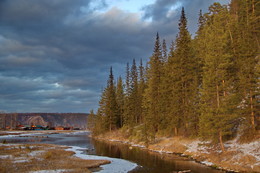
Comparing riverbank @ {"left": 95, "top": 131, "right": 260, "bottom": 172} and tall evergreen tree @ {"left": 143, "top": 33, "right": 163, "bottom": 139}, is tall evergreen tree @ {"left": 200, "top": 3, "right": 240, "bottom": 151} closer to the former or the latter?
riverbank @ {"left": 95, "top": 131, "right": 260, "bottom": 172}

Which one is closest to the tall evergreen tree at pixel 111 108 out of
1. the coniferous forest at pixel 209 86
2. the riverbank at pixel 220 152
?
the coniferous forest at pixel 209 86

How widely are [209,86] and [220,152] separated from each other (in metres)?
10.1

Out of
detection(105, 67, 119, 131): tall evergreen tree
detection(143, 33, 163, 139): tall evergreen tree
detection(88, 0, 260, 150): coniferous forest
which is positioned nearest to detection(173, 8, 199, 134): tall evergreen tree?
detection(88, 0, 260, 150): coniferous forest

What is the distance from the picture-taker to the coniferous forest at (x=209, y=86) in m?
29.7

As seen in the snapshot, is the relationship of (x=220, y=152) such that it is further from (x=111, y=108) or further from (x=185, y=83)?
(x=111, y=108)

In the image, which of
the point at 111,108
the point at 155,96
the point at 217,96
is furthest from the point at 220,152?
the point at 111,108

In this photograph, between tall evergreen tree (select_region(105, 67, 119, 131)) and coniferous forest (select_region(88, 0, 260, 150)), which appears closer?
coniferous forest (select_region(88, 0, 260, 150))

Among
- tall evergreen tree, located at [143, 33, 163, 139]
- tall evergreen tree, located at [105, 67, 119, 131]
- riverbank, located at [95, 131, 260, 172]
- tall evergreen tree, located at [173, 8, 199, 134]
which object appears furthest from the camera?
tall evergreen tree, located at [105, 67, 119, 131]

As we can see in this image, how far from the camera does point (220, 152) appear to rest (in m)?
30.2

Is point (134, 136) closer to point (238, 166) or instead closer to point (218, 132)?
point (218, 132)

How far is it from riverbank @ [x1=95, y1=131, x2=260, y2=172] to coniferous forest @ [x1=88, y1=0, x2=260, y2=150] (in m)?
1.68

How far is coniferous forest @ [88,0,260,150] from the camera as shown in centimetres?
2972

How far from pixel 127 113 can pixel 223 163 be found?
47762 mm

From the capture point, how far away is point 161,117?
49625 mm
